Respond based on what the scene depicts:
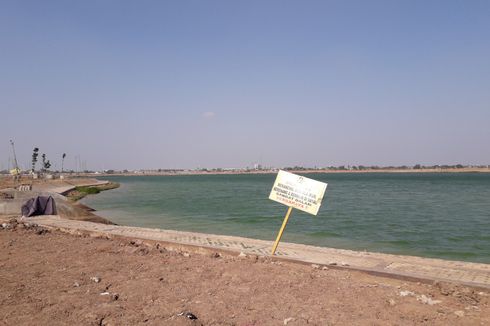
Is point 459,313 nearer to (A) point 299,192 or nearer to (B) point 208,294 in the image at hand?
(B) point 208,294

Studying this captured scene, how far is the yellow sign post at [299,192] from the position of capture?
8.41m

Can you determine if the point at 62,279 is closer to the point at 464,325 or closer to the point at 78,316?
the point at 78,316

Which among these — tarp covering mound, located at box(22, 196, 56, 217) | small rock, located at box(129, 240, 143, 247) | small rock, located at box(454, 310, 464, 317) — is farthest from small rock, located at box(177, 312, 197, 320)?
tarp covering mound, located at box(22, 196, 56, 217)

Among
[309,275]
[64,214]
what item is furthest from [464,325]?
[64,214]

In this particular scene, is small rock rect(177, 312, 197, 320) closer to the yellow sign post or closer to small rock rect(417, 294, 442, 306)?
small rock rect(417, 294, 442, 306)

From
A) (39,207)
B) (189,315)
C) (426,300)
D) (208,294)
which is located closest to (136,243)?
(208,294)

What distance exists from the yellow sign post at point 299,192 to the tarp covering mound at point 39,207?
45.1ft

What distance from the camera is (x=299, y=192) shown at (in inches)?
343

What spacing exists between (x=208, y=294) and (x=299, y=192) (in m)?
3.52

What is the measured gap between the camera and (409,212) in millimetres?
28969

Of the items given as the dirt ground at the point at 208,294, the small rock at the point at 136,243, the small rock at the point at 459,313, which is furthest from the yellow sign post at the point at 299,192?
the small rock at the point at 136,243

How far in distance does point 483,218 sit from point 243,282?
23639mm

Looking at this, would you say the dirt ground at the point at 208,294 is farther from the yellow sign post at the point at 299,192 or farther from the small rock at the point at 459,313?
the yellow sign post at the point at 299,192

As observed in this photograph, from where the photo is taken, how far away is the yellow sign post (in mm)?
8406
